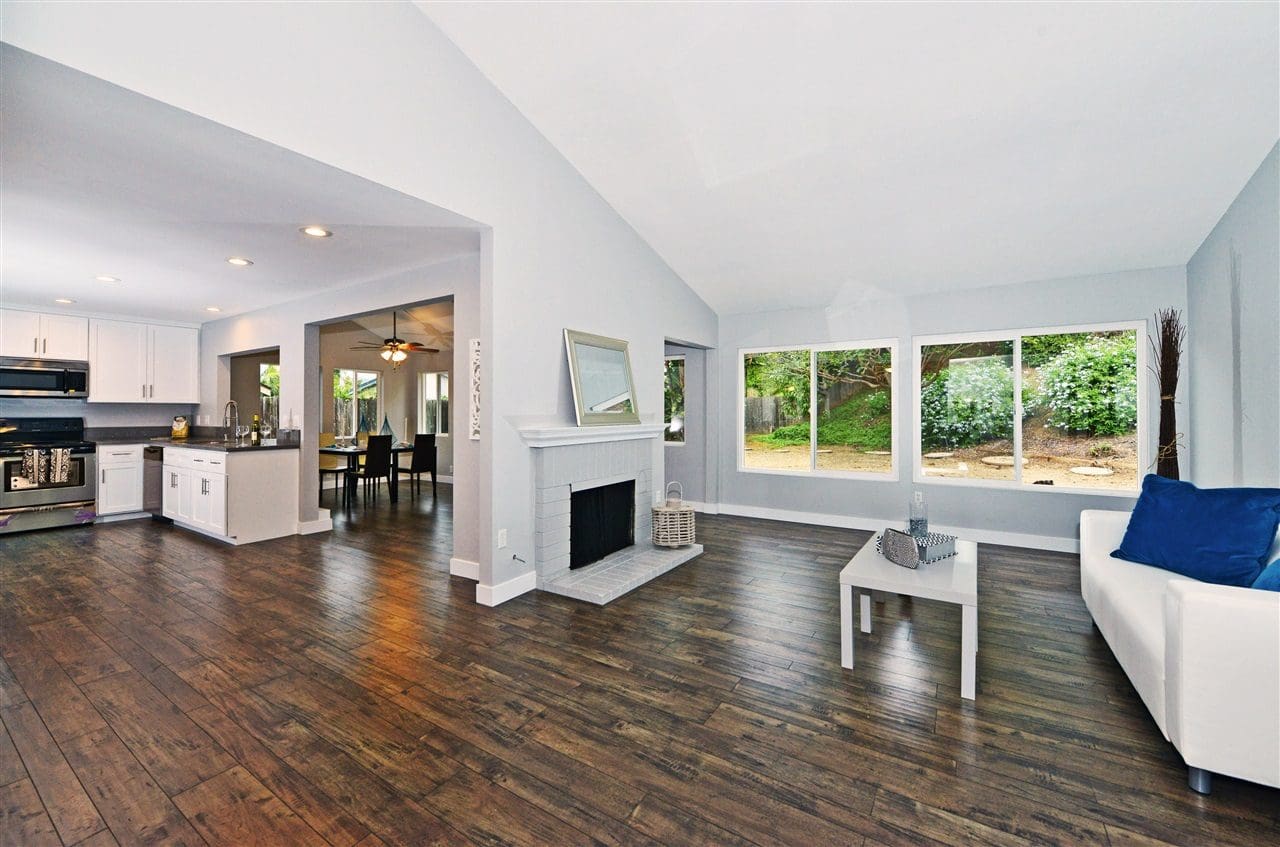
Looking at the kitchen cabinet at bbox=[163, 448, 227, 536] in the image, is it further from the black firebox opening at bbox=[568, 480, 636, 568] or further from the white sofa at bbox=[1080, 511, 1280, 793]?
the white sofa at bbox=[1080, 511, 1280, 793]

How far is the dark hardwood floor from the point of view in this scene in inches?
64.9

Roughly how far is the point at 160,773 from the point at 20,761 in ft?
1.85

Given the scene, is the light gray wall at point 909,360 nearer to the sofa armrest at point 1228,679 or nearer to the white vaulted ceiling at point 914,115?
the white vaulted ceiling at point 914,115

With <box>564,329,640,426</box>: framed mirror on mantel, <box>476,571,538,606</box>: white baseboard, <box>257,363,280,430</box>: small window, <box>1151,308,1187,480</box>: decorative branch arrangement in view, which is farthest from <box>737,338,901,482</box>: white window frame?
<box>257,363,280,430</box>: small window

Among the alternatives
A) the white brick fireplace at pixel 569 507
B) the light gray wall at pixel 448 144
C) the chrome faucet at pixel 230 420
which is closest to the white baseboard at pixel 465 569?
the light gray wall at pixel 448 144

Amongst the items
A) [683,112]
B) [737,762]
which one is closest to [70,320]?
[683,112]

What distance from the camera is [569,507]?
13.2ft

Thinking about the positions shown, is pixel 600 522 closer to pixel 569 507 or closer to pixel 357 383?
pixel 569 507

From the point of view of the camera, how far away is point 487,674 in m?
2.55

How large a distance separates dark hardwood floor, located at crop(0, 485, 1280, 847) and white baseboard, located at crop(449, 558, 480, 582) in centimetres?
39

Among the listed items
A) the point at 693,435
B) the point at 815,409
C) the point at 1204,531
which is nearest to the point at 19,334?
the point at 693,435

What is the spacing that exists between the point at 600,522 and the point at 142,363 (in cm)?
616

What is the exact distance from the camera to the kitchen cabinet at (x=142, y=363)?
6176 mm

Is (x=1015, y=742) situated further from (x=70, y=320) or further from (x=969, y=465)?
(x=70, y=320)
